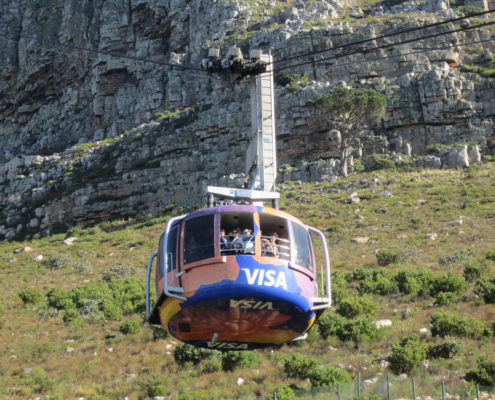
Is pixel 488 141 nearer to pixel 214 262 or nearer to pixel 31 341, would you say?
pixel 31 341

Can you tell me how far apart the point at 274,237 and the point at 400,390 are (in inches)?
315

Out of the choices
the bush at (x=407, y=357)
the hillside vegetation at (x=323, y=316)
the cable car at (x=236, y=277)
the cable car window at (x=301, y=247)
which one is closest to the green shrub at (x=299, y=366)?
the hillside vegetation at (x=323, y=316)

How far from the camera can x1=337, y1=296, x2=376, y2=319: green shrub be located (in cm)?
2664

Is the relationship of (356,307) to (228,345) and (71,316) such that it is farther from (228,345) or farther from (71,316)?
(228,345)

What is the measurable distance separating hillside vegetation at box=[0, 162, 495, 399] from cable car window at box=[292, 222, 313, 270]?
7.07m

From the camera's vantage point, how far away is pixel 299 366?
22672 millimetres

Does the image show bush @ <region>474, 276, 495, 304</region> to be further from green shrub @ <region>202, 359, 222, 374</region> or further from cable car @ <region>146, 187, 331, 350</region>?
cable car @ <region>146, 187, 331, 350</region>

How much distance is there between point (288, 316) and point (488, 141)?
4611 centimetres

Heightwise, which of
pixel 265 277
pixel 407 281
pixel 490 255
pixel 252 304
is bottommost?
pixel 407 281

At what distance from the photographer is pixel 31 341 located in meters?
28.3

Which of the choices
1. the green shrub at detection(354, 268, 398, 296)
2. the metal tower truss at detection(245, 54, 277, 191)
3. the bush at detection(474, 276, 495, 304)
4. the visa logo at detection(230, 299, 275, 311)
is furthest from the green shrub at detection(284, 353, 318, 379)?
the visa logo at detection(230, 299, 275, 311)

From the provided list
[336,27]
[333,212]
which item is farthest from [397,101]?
[333,212]

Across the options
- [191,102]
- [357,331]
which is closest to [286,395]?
[357,331]

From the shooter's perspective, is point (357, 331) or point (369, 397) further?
point (357, 331)
